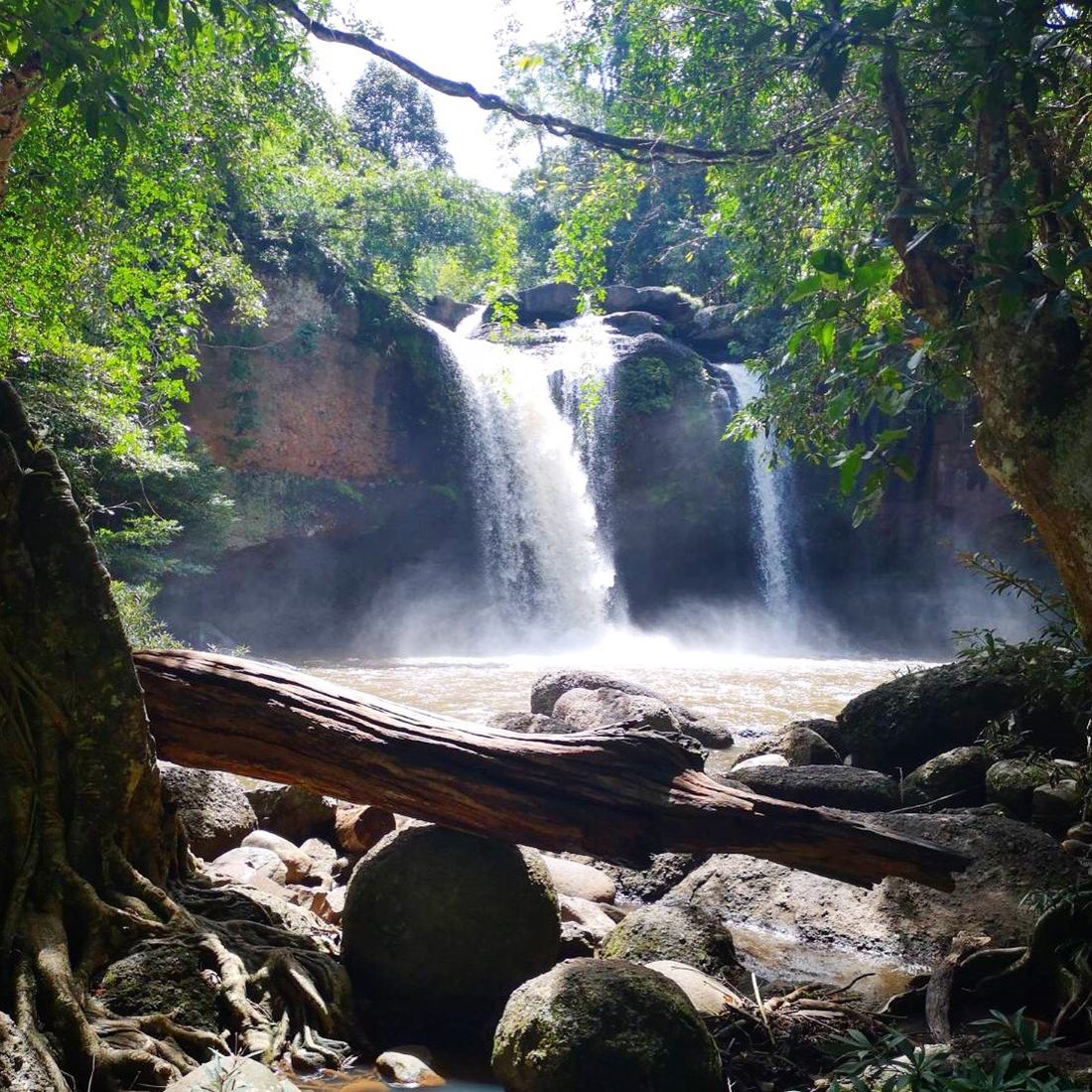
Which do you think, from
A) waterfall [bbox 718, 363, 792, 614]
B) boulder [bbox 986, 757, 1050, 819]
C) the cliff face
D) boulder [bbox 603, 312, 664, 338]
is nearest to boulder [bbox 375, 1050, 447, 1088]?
boulder [bbox 986, 757, 1050, 819]

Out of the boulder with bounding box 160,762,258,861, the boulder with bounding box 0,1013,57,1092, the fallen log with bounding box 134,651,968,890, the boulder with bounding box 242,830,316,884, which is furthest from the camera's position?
the boulder with bounding box 242,830,316,884

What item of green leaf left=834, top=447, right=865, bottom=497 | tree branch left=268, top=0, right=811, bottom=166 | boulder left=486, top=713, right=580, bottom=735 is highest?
tree branch left=268, top=0, right=811, bottom=166

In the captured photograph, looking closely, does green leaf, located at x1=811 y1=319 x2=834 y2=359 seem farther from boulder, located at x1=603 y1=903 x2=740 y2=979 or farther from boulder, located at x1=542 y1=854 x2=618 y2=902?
boulder, located at x1=542 y1=854 x2=618 y2=902

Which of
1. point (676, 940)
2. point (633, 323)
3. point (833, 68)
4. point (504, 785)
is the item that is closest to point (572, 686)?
point (676, 940)

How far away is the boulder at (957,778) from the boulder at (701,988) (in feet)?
9.84

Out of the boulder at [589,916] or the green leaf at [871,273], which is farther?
the boulder at [589,916]

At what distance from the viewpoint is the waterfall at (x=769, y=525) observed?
2312 cm

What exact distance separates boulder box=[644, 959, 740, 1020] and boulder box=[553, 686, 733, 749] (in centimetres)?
452

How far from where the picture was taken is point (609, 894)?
524cm

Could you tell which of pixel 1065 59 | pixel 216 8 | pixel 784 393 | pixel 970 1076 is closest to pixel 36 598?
pixel 216 8

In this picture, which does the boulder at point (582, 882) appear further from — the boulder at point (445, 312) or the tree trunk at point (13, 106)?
the boulder at point (445, 312)

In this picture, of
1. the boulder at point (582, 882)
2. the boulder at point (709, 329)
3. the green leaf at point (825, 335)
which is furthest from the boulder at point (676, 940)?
the boulder at point (709, 329)

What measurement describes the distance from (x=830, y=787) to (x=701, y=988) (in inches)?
110

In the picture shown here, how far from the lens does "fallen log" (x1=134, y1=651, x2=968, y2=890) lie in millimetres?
3650
